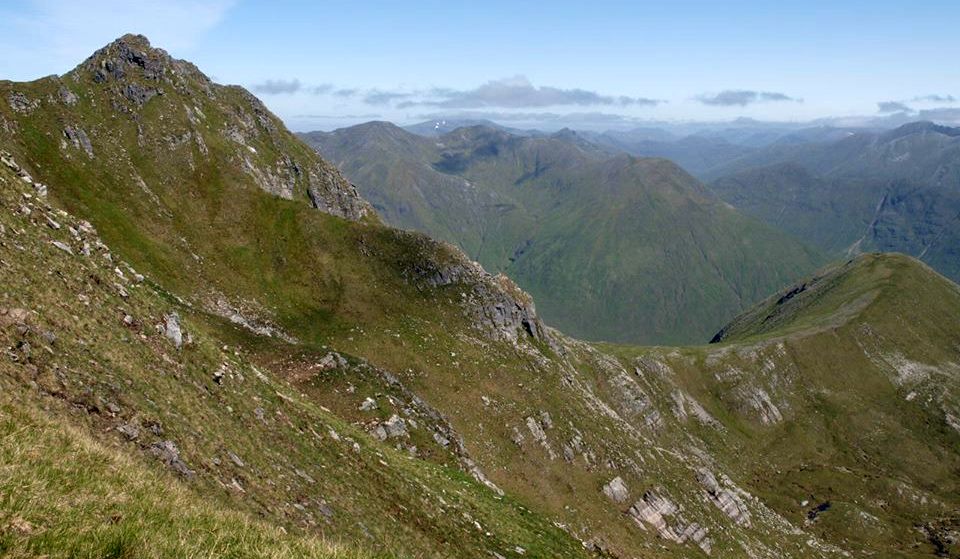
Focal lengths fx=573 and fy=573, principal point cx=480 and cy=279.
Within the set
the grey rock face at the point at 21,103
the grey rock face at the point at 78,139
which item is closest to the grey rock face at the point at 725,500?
the grey rock face at the point at 78,139

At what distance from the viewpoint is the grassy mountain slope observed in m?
19.1

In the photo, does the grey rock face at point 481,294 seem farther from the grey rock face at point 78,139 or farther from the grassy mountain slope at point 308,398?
the grey rock face at point 78,139

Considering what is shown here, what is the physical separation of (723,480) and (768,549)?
16.6m

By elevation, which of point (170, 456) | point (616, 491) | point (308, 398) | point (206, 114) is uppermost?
point (206, 114)

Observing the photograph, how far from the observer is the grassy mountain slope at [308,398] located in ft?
62.7

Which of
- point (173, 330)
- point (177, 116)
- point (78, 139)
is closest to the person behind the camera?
point (173, 330)

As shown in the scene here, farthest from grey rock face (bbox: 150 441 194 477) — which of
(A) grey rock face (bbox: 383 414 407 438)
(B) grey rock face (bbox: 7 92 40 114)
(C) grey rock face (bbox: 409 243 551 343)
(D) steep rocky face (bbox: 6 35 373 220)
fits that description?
(B) grey rock face (bbox: 7 92 40 114)

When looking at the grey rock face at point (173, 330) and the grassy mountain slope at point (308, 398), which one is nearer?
the grassy mountain slope at point (308, 398)

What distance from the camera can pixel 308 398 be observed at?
151 feet

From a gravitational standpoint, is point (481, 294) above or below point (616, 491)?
above

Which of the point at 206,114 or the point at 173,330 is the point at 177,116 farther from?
the point at 173,330

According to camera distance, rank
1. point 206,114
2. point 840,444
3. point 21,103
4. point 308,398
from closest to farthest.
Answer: point 308,398 → point 21,103 → point 206,114 → point 840,444

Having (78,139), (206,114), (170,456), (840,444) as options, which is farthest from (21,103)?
(840,444)

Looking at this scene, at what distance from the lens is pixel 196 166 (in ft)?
290
